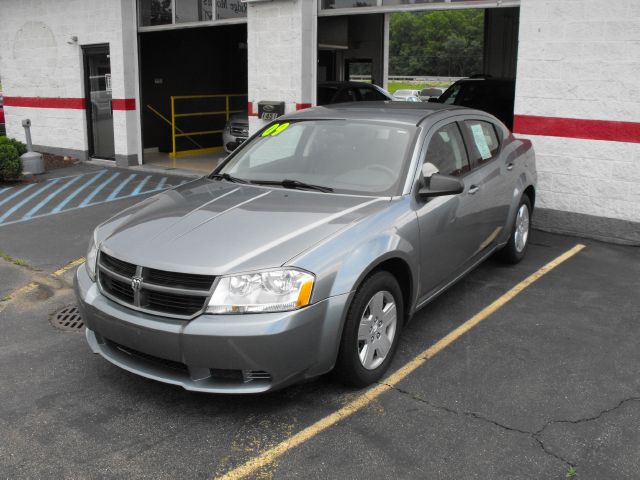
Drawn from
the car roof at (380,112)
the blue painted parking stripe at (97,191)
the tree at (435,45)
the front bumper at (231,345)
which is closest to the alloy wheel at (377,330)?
the front bumper at (231,345)

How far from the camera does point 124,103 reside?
1294 cm

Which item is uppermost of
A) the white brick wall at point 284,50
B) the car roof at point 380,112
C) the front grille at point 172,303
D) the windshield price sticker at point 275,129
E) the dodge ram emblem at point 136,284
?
the white brick wall at point 284,50

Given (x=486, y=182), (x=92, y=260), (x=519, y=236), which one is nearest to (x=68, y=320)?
(x=92, y=260)

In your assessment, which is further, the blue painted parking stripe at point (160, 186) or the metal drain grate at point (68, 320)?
the blue painted parking stripe at point (160, 186)

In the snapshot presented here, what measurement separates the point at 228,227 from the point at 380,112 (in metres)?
1.87

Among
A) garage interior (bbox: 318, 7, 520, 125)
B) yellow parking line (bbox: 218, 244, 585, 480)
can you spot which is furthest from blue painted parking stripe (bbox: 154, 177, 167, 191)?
yellow parking line (bbox: 218, 244, 585, 480)

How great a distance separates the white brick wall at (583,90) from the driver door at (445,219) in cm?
308

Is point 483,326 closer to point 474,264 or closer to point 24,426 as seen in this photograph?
point 474,264

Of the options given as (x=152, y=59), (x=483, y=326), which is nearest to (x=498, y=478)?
(x=483, y=326)

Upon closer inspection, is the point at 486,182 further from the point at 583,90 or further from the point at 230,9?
the point at 230,9

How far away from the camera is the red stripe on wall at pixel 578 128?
7.39m

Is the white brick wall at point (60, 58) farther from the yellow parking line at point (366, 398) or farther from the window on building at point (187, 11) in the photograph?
the yellow parking line at point (366, 398)

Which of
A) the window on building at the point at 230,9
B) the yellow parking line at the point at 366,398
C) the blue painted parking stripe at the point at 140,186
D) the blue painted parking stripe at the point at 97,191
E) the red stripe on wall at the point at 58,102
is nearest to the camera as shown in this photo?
the yellow parking line at the point at 366,398

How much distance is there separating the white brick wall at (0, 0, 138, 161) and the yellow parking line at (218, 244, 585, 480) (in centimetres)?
964
